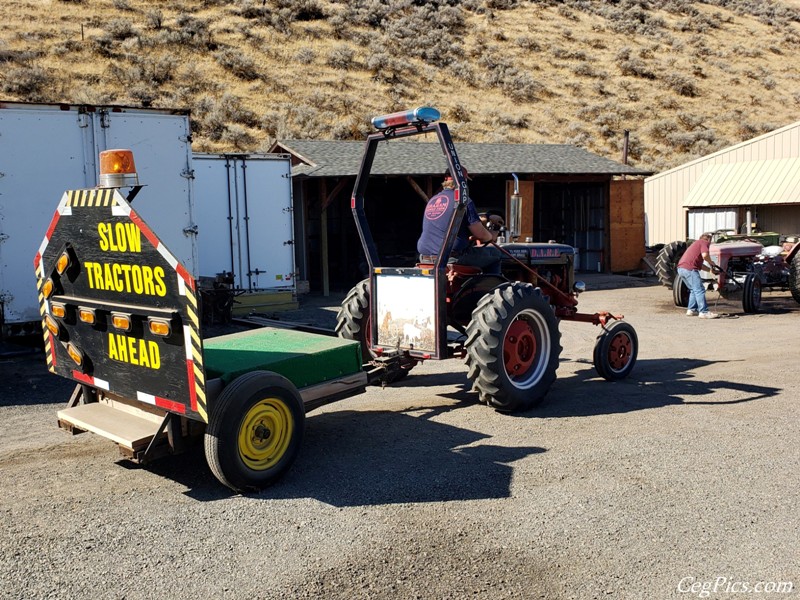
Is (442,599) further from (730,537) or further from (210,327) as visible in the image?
(210,327)

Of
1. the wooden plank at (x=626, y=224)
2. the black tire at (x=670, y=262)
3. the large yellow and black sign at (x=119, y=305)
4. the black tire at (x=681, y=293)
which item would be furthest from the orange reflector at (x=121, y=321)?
the wooden plank at (x=626, y=224)

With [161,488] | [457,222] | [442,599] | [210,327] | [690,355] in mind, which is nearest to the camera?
[442,599]

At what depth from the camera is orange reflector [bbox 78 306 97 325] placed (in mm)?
5574

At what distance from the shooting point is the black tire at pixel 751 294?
14727 millimetres

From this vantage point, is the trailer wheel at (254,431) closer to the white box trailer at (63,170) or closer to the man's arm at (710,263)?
the white box trailer at (63,170)

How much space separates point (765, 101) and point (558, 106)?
1301 cm

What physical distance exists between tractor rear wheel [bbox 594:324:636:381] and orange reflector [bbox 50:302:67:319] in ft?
17.8

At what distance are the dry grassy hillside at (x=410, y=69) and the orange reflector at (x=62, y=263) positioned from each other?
2611 centimetres

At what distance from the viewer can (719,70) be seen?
48344 millimetres

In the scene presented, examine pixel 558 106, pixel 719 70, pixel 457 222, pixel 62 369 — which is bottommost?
pixel 62 369

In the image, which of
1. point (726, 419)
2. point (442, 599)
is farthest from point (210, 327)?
point (442, 599)

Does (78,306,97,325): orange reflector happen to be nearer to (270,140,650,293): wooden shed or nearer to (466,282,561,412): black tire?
(466,282,561,412): black tire

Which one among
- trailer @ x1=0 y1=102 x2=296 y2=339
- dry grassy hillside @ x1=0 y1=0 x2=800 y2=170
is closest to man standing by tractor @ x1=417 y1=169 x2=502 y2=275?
Answer: trailer @ x1=0 y1=102 x2=296 y2=339

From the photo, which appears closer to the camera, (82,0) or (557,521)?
(557,521)
